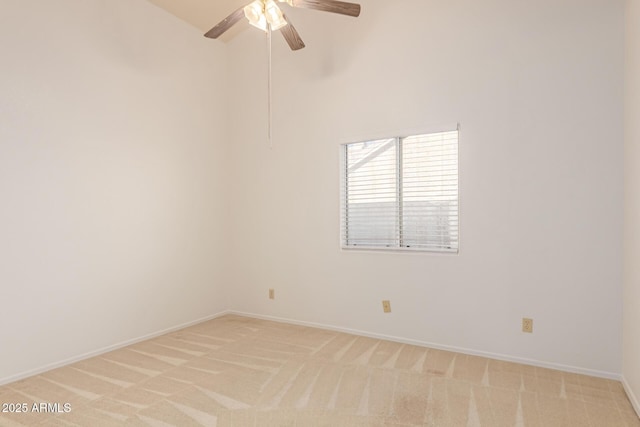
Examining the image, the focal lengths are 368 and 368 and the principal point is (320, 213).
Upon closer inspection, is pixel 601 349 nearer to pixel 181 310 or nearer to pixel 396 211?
pixel 396 211

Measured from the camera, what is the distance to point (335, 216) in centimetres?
398

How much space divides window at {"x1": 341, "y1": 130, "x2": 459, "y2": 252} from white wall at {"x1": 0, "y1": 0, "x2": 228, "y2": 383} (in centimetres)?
180

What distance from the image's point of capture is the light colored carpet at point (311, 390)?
2232 mm

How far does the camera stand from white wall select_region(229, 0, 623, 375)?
281cm

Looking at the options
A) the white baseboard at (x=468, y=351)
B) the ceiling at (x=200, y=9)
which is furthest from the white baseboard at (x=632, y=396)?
the ceiling at (x=200, y=9)

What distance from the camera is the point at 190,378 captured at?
9.23ft

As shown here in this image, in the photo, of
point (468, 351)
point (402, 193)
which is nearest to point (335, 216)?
point (402, 193)

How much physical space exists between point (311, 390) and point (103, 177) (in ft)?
8.68

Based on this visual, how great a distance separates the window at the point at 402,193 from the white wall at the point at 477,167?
127 millimetres

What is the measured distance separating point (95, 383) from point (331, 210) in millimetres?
Answer: 2552

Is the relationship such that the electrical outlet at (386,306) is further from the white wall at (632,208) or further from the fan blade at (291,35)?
the fan blade at (291,35)


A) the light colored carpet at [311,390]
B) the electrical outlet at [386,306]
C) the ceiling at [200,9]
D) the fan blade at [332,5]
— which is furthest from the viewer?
the ceiling at [200,9]

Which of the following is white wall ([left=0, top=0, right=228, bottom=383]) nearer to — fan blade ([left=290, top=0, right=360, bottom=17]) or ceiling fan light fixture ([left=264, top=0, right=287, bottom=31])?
ceiling fan light fixture ([left=264, top=0, right=287, bottom=31])

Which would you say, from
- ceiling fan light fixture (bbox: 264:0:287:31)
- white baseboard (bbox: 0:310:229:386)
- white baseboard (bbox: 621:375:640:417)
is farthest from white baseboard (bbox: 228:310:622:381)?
ceiling fan light fixture (bbox: 264:0:287:31)
